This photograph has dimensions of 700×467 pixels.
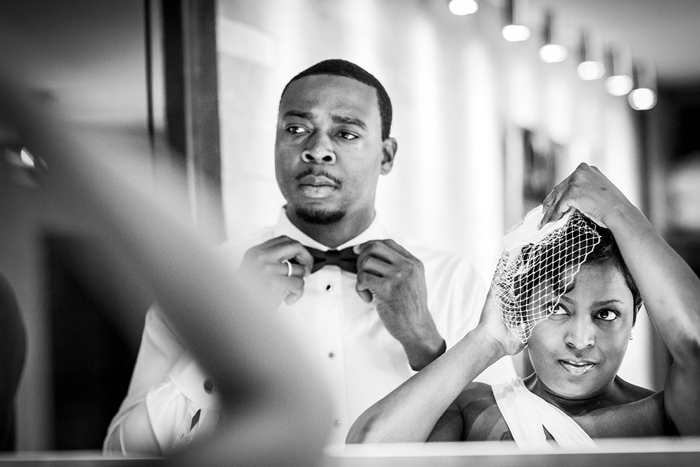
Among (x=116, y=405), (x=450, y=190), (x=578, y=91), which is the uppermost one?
(x=578, y=91)

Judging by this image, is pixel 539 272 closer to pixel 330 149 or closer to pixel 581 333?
pixel 581 333

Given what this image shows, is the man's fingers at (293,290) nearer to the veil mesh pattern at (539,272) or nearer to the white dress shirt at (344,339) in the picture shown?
the white dress shirt at (344,339)

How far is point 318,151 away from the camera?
1.86 m

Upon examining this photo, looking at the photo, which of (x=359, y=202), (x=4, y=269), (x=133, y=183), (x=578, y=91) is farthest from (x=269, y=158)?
(x=133, y=183)

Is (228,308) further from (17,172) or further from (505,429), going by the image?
(17,172)

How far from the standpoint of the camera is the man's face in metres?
1.84

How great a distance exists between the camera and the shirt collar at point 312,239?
185cm

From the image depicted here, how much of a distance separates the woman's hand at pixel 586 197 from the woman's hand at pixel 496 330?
0.21m

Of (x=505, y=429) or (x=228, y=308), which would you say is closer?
(x=228, y=308)

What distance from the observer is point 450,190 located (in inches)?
72.3

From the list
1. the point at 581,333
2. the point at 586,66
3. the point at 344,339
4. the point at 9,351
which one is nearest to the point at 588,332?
the point at 581,333

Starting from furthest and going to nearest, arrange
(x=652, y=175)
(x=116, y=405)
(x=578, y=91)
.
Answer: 1. (x=116, y=405)
2. (x=578, y=91)
3. (x=652, y=175)

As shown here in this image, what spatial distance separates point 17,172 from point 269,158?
0.98 metres

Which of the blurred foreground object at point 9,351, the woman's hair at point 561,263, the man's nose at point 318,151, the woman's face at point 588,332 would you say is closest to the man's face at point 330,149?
the man's nose at point 318,151
